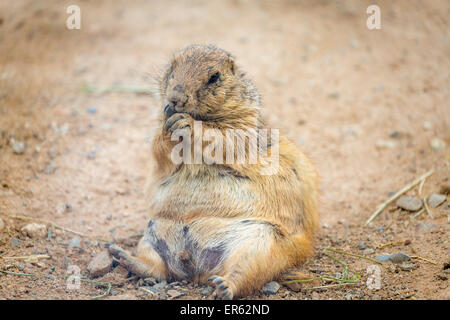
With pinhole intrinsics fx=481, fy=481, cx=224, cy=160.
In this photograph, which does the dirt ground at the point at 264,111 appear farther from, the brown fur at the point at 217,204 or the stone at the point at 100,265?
the brown fur at the point at 217,204

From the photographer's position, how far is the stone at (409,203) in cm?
541

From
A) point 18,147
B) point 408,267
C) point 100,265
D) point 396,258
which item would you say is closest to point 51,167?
point 18,147

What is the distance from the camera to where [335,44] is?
348 inches

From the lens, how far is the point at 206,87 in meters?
4.34

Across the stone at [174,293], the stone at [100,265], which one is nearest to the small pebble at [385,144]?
the stone at [174,293]

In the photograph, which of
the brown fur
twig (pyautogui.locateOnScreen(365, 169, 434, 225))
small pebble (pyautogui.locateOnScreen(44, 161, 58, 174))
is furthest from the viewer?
small pebble (pyautogui.locateOnScreen(44, 161, 58, 174))

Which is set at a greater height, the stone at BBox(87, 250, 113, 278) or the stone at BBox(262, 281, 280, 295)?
the stone at BBox(87, 250, 113, 278)

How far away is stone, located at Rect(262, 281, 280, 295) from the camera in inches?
160

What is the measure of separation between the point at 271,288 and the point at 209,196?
0.96 meters

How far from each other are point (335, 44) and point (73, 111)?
4.82m

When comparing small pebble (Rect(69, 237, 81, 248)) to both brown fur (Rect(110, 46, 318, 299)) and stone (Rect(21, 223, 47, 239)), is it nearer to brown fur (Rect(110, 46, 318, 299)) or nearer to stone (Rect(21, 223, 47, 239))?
stone (Rect(21, 223, 47, 239))

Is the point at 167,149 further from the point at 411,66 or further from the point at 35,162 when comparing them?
the point at 411,66

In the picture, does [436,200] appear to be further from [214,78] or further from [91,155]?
[91,155]

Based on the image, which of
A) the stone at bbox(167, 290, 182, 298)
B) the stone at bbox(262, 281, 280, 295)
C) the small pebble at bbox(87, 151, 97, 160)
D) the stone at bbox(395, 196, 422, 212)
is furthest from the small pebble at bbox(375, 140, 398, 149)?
the stone at bbox(167, 290, 182, 298)
